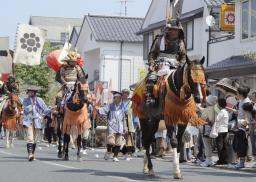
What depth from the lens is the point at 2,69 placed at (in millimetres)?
40562

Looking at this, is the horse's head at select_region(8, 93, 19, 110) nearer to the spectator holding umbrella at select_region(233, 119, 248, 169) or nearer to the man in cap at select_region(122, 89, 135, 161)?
the man in cap at select_region(122, 89, 135, 161)

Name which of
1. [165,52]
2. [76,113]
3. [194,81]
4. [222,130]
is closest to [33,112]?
[76,113]

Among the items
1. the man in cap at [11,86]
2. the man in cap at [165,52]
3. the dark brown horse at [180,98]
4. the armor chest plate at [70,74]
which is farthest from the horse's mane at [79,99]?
the man in cap at [11,86]

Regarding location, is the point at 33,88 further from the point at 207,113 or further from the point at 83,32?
the point at 83,32

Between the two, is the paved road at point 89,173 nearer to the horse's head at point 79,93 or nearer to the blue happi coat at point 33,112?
the blue happi coat at point 33,112

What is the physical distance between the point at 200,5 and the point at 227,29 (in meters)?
4.60

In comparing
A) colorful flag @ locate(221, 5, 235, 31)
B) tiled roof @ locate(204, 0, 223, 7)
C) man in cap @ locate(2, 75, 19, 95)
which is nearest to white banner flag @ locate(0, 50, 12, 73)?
tiled roof @ locate(204, 0, 223, 7)

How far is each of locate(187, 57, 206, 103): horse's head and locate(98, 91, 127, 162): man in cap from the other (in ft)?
23.4

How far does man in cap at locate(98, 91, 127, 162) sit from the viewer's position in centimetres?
1988

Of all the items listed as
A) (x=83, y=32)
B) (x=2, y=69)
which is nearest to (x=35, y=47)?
(x=2, y=69)

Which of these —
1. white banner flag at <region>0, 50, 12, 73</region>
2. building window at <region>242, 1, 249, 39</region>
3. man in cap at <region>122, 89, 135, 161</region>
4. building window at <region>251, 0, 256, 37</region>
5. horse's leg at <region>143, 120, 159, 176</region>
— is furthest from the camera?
white banner flag at <region>0, 50, 12, 73</region>

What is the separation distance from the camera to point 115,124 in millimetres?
20078

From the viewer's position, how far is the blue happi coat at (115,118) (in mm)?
20031

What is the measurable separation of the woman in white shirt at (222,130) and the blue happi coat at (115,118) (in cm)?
286
